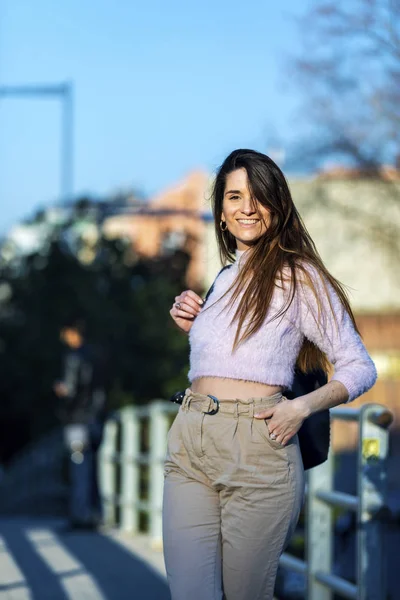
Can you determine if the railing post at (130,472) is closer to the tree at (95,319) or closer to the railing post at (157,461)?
the railing post at (157,461)

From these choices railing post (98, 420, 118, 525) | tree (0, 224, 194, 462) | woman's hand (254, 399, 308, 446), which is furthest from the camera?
tree (0, 224, 194, 462)

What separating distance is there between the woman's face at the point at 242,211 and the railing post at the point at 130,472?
731cm

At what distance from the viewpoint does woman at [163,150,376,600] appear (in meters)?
3.57

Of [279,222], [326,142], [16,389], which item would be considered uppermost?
[326,142]

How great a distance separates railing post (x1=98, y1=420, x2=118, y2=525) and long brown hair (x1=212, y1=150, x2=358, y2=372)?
827 centimetres

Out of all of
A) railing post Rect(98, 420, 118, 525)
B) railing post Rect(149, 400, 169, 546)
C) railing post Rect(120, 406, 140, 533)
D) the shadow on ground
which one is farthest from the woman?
railing post Rect(98, 420, 118, 525)

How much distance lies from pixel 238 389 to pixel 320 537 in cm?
287

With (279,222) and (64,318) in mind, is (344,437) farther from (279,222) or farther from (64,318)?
(64,318)

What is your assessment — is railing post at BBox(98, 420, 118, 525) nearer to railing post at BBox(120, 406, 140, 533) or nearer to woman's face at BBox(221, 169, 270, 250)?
railing post at BBox(120, 406, 140, 533)

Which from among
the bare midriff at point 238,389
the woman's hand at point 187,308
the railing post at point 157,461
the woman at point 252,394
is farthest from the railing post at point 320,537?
the railing post at point 157,461

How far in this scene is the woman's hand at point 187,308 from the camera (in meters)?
3.90

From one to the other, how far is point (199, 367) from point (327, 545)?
9.28 feet

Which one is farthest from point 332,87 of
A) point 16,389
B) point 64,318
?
point 16,389

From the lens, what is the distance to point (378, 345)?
36062mm
